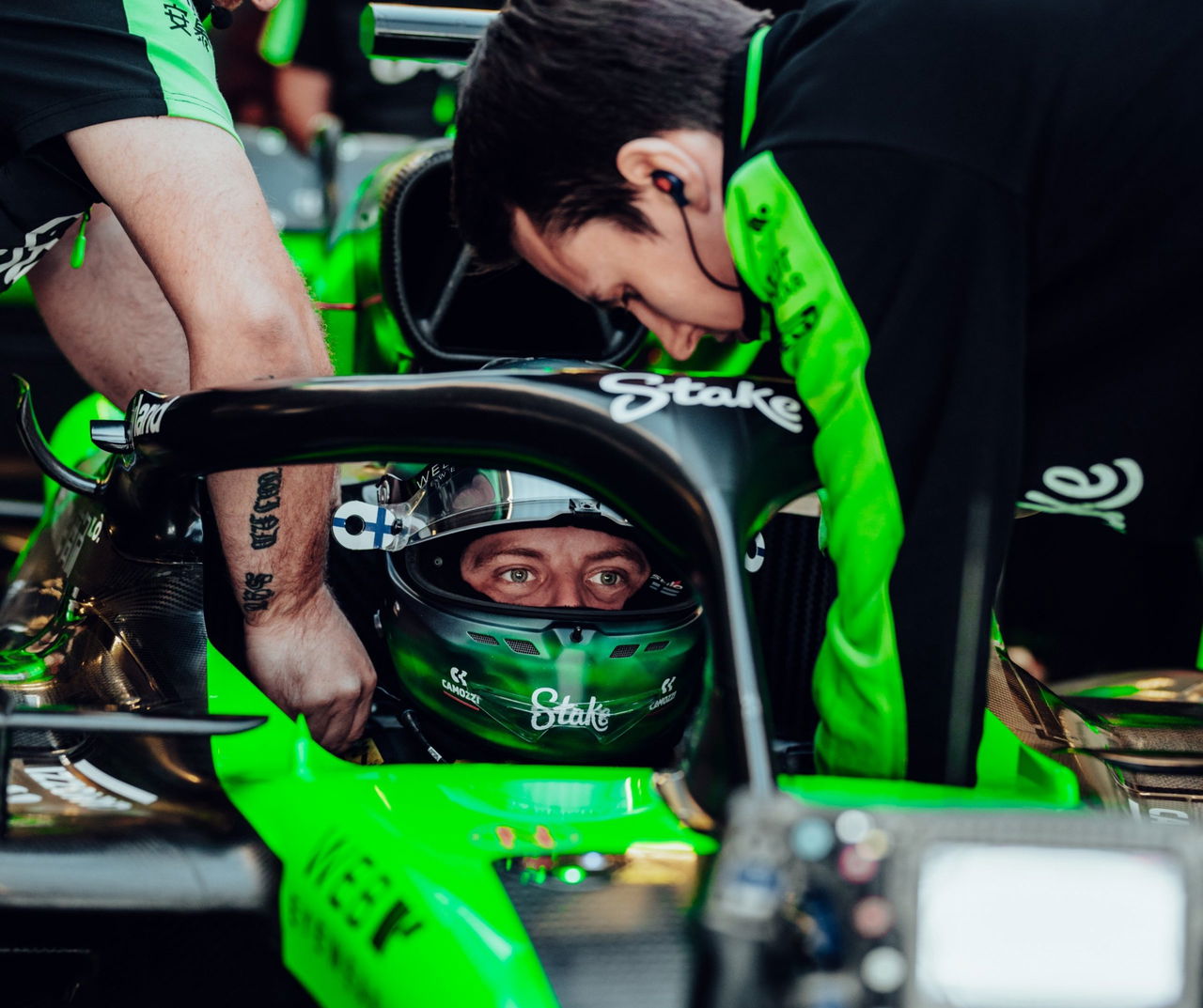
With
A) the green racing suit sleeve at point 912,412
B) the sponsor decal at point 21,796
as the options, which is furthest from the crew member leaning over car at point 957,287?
the sponsor decal at point 21,796

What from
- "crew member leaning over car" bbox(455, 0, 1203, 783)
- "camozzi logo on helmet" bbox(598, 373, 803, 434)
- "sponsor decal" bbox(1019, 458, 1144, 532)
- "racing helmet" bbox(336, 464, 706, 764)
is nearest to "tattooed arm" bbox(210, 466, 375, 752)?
"racing helmet" bbox(336, 464, 706, 764)

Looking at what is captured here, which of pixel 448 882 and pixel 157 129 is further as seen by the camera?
pixel 157 129

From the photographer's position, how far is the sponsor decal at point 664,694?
143cm

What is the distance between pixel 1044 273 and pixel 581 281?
475 mm

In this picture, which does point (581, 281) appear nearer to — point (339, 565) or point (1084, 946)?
point (339, 565)

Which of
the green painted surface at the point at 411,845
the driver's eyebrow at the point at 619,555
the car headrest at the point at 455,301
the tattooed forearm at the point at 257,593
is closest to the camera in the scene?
the green painted surface at the point at 411,845

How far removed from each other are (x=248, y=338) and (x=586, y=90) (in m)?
0.47

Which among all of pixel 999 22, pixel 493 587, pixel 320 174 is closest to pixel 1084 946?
pixel 999 22

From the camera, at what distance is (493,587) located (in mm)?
1526

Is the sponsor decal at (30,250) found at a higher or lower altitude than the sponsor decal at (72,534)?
higher

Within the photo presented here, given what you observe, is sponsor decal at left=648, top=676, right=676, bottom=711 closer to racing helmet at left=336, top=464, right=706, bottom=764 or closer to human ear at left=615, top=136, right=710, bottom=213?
racing helmet at left=336, top=464, right=706, bottom=764

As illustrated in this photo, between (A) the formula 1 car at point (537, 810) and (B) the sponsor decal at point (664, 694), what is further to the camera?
(B) the sponsor decal at point (664, 694)

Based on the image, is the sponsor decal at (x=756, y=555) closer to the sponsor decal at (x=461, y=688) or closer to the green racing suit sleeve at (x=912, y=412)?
the sponsor decal at (x=461, y=688)

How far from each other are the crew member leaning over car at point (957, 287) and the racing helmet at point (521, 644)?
1.39 feet
